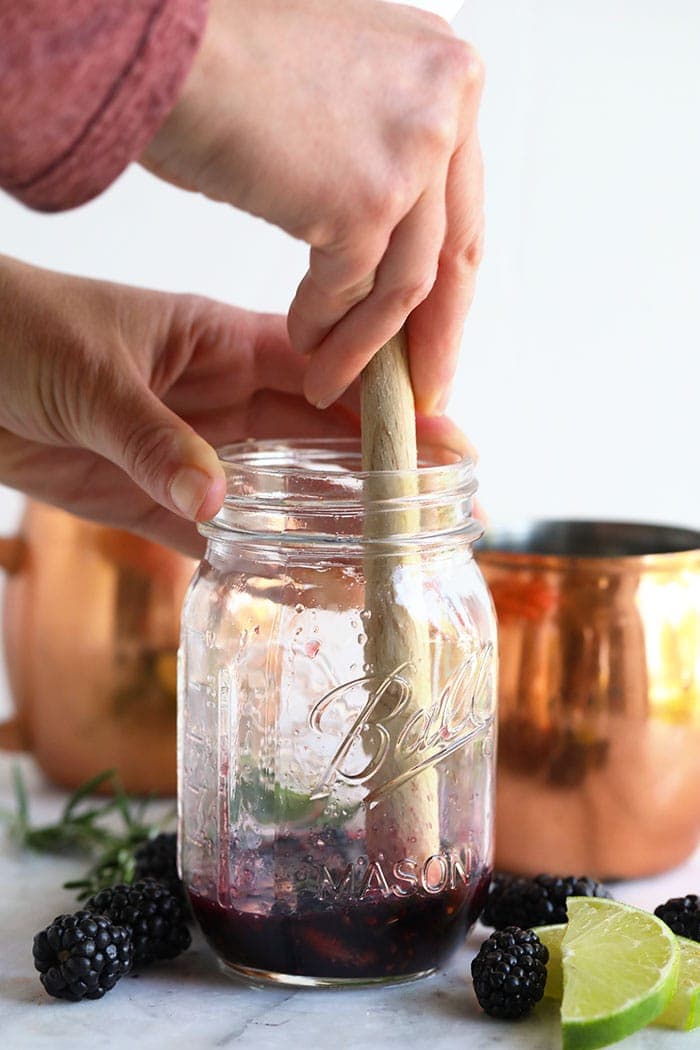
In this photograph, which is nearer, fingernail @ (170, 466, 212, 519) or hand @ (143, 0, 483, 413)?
hand @ (143, 0, 483, 413)

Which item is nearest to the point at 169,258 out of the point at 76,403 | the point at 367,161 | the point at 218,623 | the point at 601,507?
the point at 601,507

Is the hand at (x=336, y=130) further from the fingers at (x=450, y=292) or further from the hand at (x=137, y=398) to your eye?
the hand at (x=137, y=398)

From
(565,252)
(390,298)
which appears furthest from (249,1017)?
(565,252)

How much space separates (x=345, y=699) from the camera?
0.79 meters

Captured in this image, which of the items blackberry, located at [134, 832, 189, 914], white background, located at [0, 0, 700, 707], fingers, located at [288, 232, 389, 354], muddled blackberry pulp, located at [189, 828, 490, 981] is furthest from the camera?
white background, located at [0, 0, 700, 707]

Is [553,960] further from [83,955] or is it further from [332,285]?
[332,285]

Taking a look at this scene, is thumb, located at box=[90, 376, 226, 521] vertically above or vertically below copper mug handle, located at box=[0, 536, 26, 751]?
above

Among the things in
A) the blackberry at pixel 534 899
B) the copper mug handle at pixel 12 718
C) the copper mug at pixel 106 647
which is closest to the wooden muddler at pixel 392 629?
the blackberry at pixel 534 899

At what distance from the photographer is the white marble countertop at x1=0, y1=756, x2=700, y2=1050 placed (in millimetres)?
737

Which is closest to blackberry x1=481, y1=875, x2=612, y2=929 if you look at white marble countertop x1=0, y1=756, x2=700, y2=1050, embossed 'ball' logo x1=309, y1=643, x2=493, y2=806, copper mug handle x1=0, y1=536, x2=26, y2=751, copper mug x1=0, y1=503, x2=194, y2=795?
white marble countertop x1=0, y1=756, x2=700, y2=1050

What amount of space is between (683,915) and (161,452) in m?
0.41

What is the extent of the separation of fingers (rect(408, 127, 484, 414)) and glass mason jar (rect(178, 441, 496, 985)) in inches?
2.4

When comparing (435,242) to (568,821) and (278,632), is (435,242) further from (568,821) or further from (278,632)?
(568,821)

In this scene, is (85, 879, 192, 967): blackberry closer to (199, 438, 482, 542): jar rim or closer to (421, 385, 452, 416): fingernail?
(199, 438, 482, 542): jar rim
